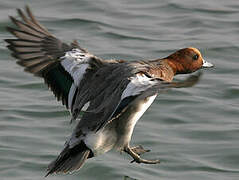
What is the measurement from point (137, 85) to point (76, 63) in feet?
3.19

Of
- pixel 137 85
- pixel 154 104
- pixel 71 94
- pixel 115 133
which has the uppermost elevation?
pixel 137 85

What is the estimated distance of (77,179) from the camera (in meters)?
6.70

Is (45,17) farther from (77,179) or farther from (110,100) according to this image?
(110,100)

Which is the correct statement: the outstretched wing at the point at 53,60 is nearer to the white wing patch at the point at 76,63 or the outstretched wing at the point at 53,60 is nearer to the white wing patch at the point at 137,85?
the white wing patch at the point at 76,63

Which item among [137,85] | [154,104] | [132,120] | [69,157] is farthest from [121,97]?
[154,104]

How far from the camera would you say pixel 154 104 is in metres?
8.23

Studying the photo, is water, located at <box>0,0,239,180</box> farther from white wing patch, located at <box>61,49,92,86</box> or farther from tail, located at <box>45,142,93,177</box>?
white wing patch, located at <box>61,49,92,86</box>

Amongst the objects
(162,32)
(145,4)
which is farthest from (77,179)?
(145,4)

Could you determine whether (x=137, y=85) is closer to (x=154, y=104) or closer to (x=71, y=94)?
(x=71, y=94)

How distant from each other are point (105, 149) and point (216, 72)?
11.7 feet

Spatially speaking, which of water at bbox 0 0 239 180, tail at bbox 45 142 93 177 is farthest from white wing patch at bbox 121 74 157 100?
water at bbox 0 0 239 180

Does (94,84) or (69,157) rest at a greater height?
(94,84)

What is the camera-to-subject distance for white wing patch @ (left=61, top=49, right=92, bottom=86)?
232 inches

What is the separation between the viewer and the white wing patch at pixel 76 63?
19.3ft
